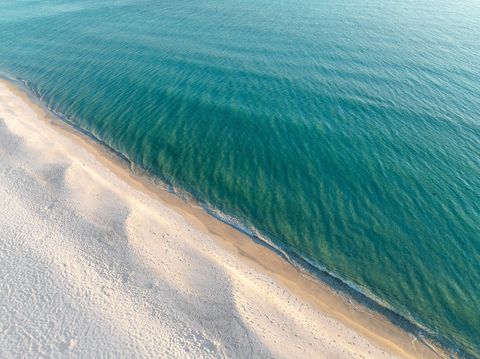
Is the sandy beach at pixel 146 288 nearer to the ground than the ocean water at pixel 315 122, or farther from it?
nearer to the ground

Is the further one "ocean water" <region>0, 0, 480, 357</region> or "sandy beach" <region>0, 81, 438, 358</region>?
"ocean water" <region>0, 0, 480, 357</region>

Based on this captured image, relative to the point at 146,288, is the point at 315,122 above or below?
above

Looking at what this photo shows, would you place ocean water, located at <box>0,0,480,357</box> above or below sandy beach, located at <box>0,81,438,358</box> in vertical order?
above

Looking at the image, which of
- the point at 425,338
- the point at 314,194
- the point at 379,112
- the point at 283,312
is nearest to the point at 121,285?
the point at 283,312

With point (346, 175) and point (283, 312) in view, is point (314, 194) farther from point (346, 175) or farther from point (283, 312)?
point (283, 312)

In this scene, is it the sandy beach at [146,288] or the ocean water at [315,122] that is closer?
the sandy beach at [146,288]
